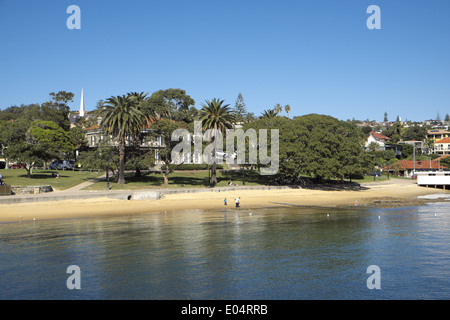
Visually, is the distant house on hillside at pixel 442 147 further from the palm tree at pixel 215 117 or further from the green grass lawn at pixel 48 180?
the green grass lawn at pixel 48 180

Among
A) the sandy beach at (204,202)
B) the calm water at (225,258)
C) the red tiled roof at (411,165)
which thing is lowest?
the calm water at (225,258)

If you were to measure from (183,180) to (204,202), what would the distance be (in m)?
19.3

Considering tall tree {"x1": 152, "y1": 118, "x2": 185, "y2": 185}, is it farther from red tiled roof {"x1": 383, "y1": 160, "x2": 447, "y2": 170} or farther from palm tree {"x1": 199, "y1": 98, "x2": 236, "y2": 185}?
red tiled roof {"x1": 383, "y1": 160, "x2": 447, "y2": 170}

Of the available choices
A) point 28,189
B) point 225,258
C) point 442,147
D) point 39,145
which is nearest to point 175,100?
point 39,145

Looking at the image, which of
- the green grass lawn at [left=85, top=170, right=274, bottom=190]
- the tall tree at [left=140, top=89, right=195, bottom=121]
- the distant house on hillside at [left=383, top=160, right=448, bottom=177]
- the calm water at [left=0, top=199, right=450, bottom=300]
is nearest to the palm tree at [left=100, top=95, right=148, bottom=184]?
the green grass lawn at [left=85, top=170, right=274, bottom=190]

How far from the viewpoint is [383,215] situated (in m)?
43.4

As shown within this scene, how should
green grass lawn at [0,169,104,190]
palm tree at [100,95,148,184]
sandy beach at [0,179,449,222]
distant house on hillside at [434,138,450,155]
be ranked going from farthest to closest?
distant house on hillside at [434,138,450,155] < palm tree at [100,95,148,184] < green grass lawn at [0,169,104,190] < sandy beach at [0,179,449,222]

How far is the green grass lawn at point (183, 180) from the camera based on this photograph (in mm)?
61625

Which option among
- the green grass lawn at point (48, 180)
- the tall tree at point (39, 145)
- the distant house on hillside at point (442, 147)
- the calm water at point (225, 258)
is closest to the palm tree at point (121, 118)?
the green grass lawn at point (48, 180)

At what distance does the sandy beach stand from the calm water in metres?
5.21

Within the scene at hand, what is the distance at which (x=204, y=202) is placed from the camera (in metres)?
51.8

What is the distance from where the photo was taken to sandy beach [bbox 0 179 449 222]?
4254 cm

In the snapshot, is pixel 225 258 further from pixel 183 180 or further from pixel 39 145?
pixel 39 145

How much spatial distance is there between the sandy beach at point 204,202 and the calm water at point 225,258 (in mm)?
5206
